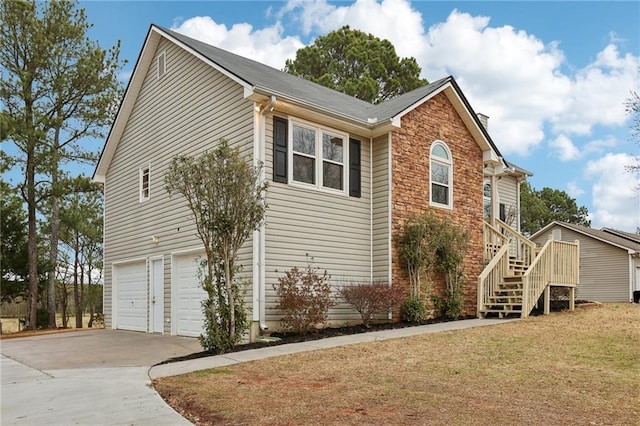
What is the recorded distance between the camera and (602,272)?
29266 mm

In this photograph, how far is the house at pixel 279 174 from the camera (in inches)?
459

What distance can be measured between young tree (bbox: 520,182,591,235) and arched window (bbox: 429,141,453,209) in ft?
112

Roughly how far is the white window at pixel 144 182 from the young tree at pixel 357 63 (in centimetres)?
1852

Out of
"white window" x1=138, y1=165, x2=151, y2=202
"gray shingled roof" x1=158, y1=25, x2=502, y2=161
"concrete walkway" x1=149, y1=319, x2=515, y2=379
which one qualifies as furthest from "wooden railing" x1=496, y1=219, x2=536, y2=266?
"white window" x1=138, y1=165, x2=151, y2=202

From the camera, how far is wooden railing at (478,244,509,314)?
14.0 metres

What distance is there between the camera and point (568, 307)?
15.8 m

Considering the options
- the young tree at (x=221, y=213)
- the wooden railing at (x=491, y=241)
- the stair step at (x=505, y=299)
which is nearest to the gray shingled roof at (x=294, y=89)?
the wooden railing at (x=491, y=241)

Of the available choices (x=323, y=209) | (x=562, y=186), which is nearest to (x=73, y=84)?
(x=323, y=209)

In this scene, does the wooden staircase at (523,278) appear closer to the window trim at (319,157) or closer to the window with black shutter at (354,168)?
the window with black shutter at (354,168)

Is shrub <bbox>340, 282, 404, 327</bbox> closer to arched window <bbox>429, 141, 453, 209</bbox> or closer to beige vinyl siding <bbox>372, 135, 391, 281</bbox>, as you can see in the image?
beige vinyl siding <bbox>372, 135, 391, 281</bbox>

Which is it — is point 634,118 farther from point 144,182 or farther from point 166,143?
point 144,182

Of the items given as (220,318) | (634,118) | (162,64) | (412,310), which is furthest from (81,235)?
(634,118)

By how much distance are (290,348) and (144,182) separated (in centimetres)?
838

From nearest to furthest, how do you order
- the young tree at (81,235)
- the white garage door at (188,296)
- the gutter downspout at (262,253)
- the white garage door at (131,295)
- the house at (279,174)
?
the gutter downspout at (262,253) → the house at (279,174) → the white garage door at (188,296) → the white garage door at (131,295) → the young tree at (81,235)
